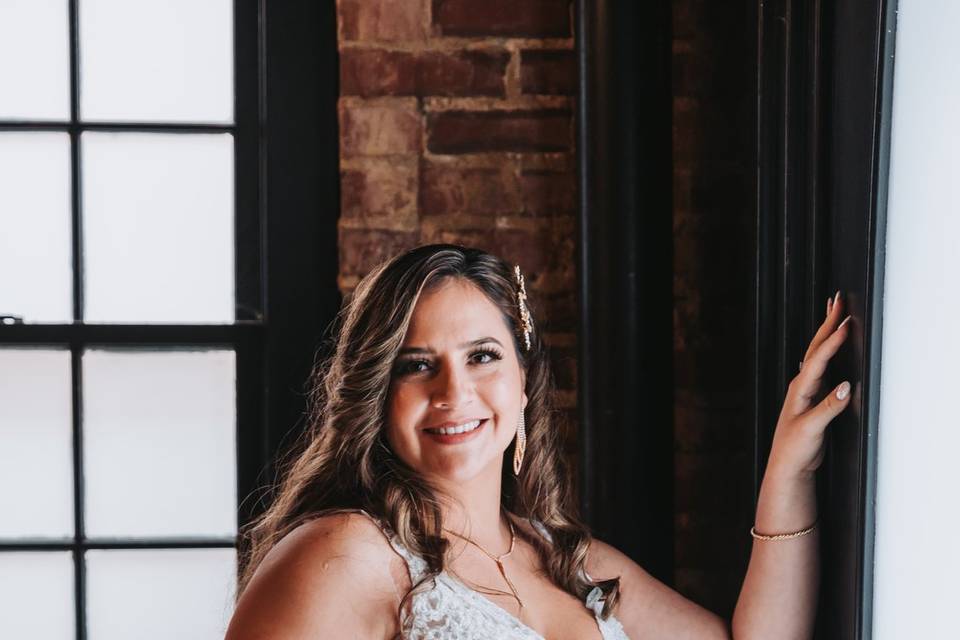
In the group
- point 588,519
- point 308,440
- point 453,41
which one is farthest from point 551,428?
point 453,41

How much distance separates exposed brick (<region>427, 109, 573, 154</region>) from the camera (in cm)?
191

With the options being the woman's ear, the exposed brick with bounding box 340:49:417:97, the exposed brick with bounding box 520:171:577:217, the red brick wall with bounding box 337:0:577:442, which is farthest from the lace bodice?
the exposed brick with bounding box 340:49:417:97

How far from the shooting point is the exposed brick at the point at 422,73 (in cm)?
190

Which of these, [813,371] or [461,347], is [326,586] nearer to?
[461,347]

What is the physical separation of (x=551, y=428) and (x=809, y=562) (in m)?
0.53

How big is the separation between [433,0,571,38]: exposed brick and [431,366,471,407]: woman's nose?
82cm

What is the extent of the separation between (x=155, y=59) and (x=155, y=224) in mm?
368

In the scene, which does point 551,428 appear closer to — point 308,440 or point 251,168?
point 308,440

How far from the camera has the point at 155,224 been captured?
79.6 inches

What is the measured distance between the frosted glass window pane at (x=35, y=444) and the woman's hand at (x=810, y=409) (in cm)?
154

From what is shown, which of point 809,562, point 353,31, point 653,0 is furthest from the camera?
point 353,31

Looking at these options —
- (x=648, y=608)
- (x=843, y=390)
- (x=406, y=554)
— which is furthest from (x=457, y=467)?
(x=843, y=390)

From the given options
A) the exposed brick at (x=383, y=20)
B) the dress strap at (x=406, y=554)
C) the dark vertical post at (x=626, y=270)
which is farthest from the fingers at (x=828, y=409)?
the exposed brick at (x=383, y=20)

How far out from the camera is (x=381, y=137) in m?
1.90
